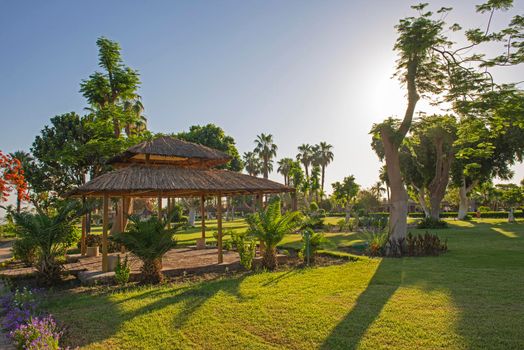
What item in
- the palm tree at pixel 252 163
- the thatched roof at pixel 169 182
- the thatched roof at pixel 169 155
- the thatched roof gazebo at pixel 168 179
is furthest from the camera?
the palm tree at pixel 252 163

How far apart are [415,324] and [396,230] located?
9.38m

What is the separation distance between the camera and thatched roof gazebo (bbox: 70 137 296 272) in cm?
1074

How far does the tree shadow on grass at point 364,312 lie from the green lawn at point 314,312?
0.02 meters

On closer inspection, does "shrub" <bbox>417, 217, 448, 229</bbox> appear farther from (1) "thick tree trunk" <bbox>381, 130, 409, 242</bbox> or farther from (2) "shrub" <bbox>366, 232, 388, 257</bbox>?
(2) "shrub" <bbox>366, 232, 388, 257</bbox>

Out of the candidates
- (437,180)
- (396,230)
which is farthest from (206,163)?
(437,180)

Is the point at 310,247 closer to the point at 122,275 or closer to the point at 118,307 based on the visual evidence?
the point at 122,275

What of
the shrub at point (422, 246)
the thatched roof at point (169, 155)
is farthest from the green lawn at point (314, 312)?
the thatched roof at point (169, 155)

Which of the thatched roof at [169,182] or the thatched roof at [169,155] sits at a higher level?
the thatched roof at [169,155]

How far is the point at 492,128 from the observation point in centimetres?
1274

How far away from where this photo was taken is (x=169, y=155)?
46.0 feet

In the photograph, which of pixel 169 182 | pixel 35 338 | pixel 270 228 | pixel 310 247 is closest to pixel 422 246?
pixel 310 247

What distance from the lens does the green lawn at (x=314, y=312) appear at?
535cm

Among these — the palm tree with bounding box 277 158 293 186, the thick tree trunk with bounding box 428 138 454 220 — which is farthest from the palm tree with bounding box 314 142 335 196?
the thick tree trunk with bounding box 428 138 454 220

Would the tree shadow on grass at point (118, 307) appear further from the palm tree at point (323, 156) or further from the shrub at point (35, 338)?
the palm tree at point (323, 156)
